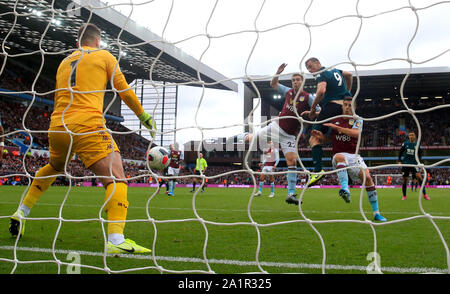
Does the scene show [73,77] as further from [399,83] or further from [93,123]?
[399,83]

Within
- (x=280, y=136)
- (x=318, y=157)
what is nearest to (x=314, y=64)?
(x=318, y=157)

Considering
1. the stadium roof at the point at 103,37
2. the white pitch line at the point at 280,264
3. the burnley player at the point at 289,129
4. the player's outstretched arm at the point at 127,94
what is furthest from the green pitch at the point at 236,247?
the stadium roof at the point at 103,37

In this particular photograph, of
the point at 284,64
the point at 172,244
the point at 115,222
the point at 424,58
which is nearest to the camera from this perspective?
the point at 424,58

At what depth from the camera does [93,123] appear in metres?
2.94

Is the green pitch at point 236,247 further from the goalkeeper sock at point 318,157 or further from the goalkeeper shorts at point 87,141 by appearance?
the goalkeeper sock at point 318,157

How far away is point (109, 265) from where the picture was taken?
2562 millimetres

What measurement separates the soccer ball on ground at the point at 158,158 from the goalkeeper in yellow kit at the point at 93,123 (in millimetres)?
512

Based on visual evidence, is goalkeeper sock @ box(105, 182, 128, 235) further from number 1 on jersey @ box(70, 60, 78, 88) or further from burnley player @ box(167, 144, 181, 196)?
burnley player @ box(167, 144, 181, 196)

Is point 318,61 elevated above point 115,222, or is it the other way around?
point 318,61

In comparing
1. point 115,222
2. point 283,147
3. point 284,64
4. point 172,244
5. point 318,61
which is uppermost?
point 318,61

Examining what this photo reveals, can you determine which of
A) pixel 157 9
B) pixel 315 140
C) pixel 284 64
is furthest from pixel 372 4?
pixel 315 140

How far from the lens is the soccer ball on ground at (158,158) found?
136 inches
